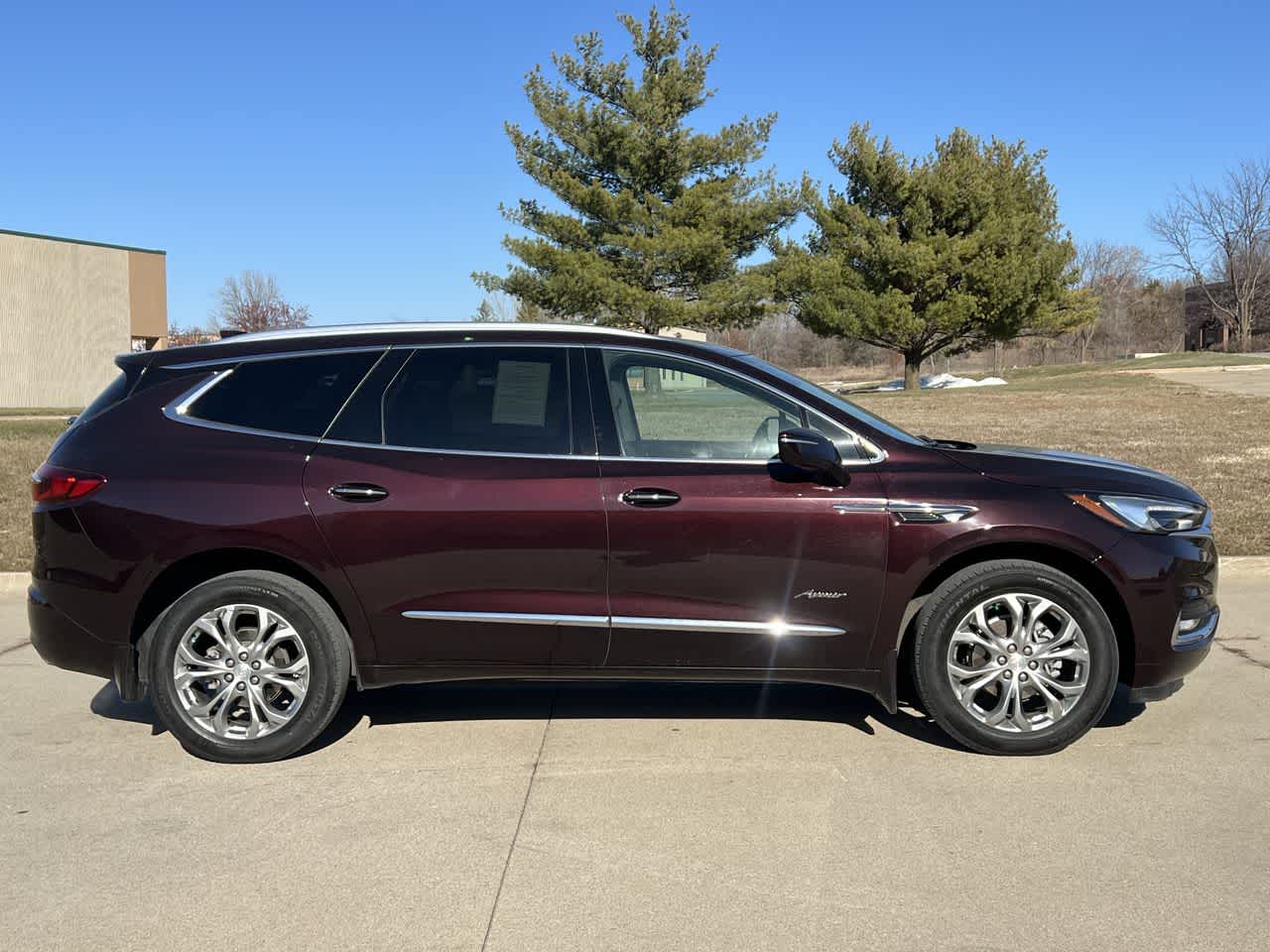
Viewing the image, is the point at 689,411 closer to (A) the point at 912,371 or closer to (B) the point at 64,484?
(B) the point at 64,484

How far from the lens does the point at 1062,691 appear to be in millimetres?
4684

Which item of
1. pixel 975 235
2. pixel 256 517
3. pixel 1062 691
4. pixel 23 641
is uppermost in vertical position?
pixel 975 235

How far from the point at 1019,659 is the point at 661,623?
4.71 ft

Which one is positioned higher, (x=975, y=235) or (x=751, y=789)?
(x=975, y=235)

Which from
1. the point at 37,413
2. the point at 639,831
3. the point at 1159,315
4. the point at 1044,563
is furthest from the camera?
the point at 1159,315

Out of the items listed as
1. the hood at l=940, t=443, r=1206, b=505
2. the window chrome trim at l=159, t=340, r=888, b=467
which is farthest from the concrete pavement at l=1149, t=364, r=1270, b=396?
the window chrome trim at l=159, t=340, r=888, b=467

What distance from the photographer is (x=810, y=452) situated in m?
4.54

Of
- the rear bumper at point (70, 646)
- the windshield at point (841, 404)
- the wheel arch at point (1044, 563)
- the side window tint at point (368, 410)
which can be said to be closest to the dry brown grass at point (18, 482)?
the rear bumper at point (70, 646)

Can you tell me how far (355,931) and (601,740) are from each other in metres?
1.82

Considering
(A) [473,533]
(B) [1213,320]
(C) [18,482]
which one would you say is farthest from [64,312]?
(B) [1213,320]

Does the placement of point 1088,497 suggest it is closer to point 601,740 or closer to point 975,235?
point 601,740

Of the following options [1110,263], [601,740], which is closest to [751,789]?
[601,740]

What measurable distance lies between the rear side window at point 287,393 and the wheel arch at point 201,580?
1.77 ft

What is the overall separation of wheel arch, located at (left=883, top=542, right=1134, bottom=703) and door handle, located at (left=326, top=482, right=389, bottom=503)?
2.15m
